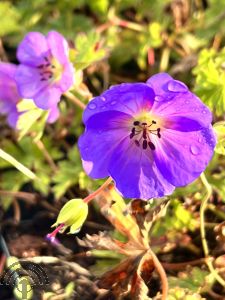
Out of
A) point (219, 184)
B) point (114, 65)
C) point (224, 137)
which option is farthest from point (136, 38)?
point (224, 137)

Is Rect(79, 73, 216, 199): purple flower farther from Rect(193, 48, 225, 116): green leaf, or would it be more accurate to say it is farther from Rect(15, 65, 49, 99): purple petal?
Rect(15, 65, 49, 99): purple petal

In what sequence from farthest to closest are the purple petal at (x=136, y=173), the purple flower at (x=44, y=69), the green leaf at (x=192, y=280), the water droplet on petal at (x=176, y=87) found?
the purple flower at (x=44, y=69)
the green leaf at (x=192, y=280)
the purple petal at (x=136, y=173)
the water droplet on petal at (x=176, y=87)

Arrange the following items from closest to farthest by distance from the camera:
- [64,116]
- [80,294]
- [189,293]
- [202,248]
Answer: [189,293] < [80,294] < [202,248] < [64,116]

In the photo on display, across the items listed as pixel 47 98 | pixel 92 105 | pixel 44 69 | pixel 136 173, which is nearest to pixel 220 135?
pixel 136 173

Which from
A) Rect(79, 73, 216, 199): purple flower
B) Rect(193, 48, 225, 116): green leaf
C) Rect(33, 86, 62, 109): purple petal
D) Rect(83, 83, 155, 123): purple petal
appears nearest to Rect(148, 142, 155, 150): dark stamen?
Rect(79, 73, 216, 199): purple flower

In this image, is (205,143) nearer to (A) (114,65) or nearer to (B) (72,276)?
(B) (72,276)

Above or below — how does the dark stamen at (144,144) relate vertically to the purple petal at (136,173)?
above

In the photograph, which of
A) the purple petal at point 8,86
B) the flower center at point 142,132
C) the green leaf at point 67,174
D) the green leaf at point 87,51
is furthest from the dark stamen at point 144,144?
the purple petal at point 8,86

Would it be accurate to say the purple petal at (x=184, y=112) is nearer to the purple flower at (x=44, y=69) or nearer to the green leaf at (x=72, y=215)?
the green leaf at (x=72, y=215)
